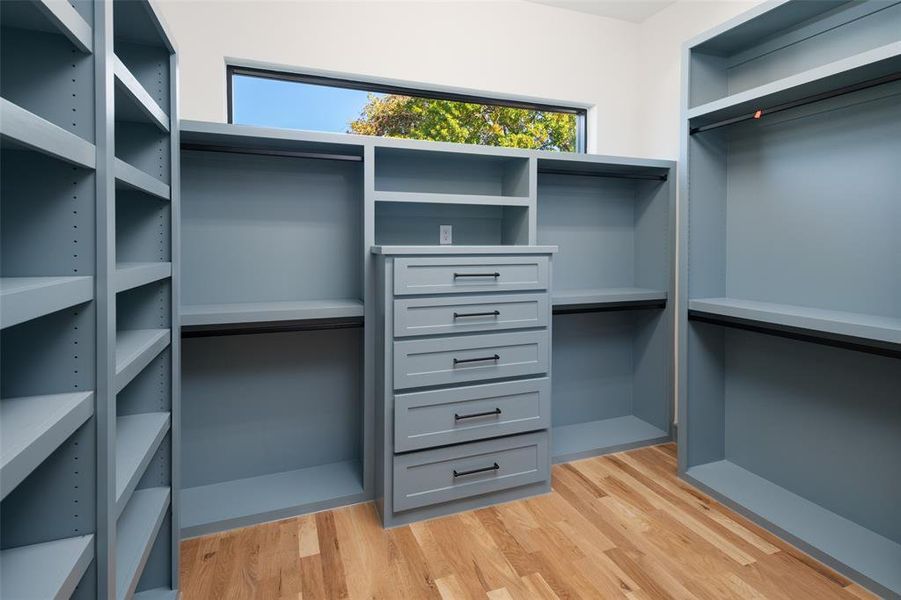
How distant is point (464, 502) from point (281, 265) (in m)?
1.31

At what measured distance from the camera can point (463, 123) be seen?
270cm

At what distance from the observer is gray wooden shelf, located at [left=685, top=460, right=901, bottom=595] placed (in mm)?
1589

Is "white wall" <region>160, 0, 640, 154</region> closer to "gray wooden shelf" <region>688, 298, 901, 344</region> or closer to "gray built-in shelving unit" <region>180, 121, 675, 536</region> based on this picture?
"gray built-in shelving unit" <region>180, 121, 675, 536</region>

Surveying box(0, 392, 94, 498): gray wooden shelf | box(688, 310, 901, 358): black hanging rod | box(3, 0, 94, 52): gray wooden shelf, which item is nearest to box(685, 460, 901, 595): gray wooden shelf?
box(688, 310, 901, 358): black hanging rod

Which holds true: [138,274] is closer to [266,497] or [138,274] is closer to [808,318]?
[266,497]

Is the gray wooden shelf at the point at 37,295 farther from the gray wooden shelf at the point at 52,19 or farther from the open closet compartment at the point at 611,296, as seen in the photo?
the open closet compartment at the point at 611,296

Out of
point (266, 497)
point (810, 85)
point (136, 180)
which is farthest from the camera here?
point (266, 497)

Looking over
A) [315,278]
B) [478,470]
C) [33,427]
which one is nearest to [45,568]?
[33,427]

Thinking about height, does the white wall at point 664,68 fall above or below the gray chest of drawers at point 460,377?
above

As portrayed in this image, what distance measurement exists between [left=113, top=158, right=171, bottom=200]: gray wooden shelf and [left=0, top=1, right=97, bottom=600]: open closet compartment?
4.9 inches

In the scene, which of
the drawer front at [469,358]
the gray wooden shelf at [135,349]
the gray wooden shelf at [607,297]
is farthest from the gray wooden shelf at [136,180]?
the gray wooden shelf at [607,297]

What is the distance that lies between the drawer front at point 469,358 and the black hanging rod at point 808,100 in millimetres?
1143

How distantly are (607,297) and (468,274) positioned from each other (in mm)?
918

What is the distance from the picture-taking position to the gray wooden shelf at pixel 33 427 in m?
0.63
